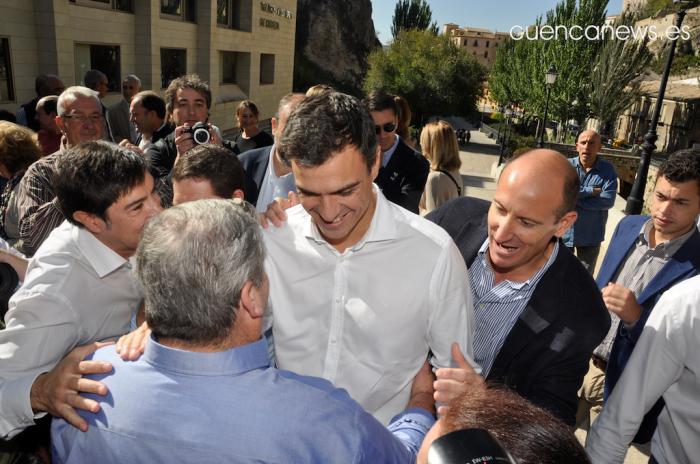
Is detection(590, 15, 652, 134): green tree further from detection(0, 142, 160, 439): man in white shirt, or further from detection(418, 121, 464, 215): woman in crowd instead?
detection(0, 142, 160, 439): man in white shirt

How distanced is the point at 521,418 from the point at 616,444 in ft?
3.98

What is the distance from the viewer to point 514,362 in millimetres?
1838

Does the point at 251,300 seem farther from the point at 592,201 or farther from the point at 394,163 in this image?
the point at 592,201

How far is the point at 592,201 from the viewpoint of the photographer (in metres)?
5.11

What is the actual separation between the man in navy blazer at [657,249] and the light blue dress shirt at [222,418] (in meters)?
1.96

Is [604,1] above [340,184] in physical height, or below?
above

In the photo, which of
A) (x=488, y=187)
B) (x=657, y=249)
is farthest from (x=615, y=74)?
(x=657, y=249)

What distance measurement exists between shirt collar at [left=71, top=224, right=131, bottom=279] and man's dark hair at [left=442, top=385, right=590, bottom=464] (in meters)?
1.48

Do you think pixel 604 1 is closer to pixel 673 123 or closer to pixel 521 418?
pixel 673 123

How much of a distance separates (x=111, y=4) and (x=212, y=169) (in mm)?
15692

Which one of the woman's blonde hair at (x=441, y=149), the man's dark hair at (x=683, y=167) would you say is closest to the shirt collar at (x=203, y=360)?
the man's dark hair at (x=683, y=167)

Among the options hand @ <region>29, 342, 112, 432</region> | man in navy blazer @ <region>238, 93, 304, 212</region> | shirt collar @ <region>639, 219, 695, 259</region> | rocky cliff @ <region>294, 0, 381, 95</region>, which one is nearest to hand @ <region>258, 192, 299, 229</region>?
hand @ <region>29, 342, 112, 432</region>

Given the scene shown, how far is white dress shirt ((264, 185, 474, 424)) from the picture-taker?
1730mm

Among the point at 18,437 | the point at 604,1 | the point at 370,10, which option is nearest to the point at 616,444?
the point at 18,437
